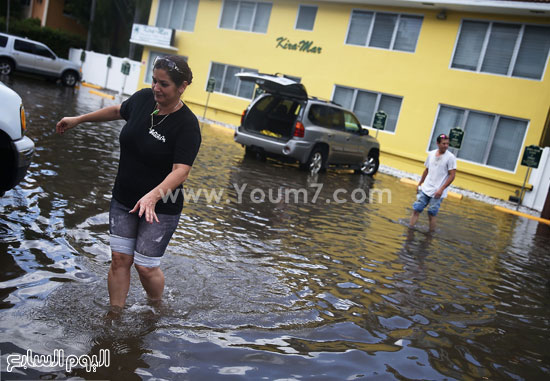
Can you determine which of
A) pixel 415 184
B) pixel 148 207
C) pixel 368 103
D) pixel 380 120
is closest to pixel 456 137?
pixel 415 184

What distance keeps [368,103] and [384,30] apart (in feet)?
9.58

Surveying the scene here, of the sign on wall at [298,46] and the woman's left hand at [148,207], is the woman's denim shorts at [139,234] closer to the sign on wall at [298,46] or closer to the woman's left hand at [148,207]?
the woman's left hand at [148,207]

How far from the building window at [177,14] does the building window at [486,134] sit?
48.4 ft

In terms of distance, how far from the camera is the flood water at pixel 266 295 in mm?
3379

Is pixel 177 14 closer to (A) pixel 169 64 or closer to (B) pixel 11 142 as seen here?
(B) pixel 11 142

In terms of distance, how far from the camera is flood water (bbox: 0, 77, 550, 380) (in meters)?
3.38

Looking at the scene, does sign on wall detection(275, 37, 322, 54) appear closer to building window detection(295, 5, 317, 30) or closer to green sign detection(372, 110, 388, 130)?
building window detection(295, 5, 317, 30)

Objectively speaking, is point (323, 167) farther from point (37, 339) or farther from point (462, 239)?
point (37, 339)

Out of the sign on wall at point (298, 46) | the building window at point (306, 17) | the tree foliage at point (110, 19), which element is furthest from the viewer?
the tree foliage at point (110, 19)

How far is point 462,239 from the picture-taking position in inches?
347

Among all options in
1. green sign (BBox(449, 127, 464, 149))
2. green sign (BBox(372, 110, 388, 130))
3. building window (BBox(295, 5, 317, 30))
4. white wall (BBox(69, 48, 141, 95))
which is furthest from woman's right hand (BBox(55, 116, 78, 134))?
white wall (BBox(69, 48, 141, 95))

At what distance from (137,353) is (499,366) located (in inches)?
104

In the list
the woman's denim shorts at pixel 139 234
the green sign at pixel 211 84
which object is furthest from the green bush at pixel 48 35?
the woman's denim shorts at pixel 139 234

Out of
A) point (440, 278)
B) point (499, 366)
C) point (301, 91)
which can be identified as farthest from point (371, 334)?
point (301, 91)
